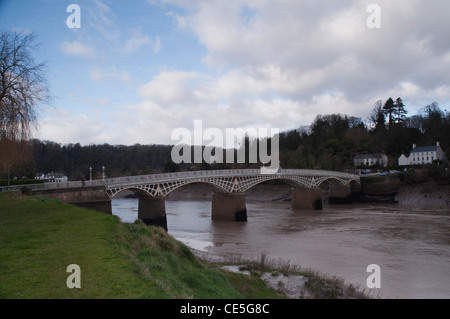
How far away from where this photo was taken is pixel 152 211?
32.9 metres

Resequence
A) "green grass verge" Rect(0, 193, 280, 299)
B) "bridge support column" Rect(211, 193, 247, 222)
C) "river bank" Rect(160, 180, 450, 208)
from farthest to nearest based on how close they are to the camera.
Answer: "river bank" Rect(160, 180, 450, 208)
"bridge support column" Rect(211, 193, 247, 222)
"green grass verge" Rect(0, 193, 280, 299)

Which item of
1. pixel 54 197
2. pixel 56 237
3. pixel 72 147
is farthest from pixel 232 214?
pixel 72 147

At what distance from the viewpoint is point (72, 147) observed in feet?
406

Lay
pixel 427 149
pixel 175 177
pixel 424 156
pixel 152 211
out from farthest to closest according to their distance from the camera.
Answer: pixel 424 156 → pixel 427 149 → pixel 175 177 → pixel 152 211

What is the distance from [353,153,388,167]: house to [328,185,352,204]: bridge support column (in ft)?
77.2

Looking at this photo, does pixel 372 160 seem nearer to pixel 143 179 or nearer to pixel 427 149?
pixel 427 149

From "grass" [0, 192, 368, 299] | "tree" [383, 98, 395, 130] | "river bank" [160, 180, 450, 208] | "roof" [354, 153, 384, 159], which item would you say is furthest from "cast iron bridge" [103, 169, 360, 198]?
"tree" [383, 98, 395, 130]

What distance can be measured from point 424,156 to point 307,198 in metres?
36.9

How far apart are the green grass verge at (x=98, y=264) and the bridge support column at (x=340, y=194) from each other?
180 feet

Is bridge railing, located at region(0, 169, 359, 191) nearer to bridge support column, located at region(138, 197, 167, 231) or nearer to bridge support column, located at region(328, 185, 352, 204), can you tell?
bridge support column, located at region(138, 197, 167, 231)

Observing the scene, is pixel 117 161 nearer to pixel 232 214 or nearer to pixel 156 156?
pixel 156 156

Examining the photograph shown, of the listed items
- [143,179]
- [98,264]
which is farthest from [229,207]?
[98,264]

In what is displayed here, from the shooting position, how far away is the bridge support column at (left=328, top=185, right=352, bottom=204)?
6338 cm

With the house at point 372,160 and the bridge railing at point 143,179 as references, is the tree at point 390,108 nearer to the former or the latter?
the house at point 372,160
